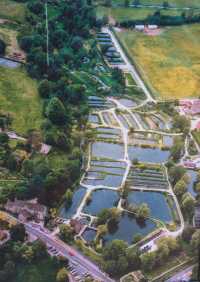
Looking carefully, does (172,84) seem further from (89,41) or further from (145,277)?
(145,277)

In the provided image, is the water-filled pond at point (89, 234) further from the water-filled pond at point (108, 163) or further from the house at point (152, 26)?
the house at point (152, 26)

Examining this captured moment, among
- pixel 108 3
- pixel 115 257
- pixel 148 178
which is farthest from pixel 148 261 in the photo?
pixel 108 3

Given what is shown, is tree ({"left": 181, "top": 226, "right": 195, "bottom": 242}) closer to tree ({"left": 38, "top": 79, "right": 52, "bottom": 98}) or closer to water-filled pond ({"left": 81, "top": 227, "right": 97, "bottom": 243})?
water-filled pond ({"left": 81, "top": 227, "right": 97, "bottom": 243})

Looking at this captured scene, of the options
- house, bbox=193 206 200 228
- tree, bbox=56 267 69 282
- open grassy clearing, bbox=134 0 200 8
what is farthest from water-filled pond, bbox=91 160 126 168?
open grassy clearing, bbox=134 0 200 8

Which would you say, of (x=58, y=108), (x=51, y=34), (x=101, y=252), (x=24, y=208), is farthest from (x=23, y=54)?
(x=101, y=252)

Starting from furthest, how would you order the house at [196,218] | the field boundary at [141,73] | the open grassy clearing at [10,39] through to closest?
1. the open grassy clearing at [10,39]
2. the field boundary at [141,73]
3. the house at [196,218]

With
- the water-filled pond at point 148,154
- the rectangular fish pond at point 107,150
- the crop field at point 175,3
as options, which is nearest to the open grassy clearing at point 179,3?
the crop field at point 175,3
